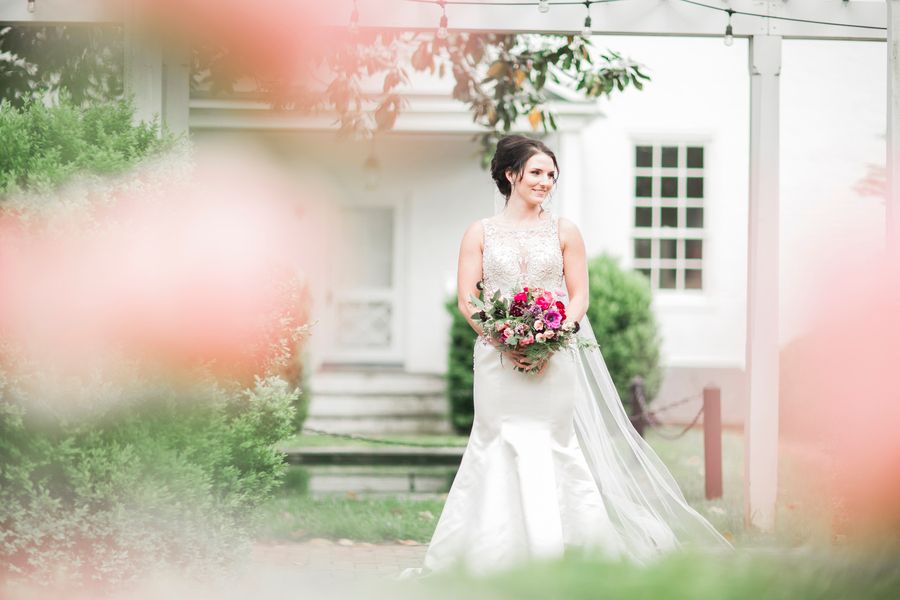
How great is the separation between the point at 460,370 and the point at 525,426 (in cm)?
739

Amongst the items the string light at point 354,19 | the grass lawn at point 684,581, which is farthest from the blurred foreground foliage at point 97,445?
the grass lawn at point 684,581

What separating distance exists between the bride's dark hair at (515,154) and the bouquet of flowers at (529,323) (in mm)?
708

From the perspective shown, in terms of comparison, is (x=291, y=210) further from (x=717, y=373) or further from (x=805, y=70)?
(x=805, y=70)

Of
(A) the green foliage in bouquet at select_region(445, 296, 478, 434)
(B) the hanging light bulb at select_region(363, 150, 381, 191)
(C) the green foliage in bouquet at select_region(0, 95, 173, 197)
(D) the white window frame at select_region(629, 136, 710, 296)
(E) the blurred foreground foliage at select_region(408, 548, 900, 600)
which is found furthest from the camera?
(D) the white window frame at select_region(629, 136, 710, 296)

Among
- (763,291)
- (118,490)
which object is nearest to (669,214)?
(763,291)

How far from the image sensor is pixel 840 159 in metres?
14.9

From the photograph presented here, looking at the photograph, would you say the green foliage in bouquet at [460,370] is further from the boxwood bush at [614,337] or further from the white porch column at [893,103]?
the white porch column at [893,103]

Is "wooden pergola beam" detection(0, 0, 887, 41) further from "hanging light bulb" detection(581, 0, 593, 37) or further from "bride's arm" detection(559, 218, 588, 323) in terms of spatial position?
"bride's arm" detection(559, 218, 588, 323)

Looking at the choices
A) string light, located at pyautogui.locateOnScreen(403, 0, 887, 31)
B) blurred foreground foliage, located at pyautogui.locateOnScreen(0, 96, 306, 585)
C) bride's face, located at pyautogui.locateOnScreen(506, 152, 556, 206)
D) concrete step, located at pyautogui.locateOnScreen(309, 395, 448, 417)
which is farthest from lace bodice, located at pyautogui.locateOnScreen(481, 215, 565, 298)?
concrete step, located at pyautogui.locateOnScreen(309, 395, 448, 417)

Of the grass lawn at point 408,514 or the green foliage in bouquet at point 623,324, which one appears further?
the green foliage in bouquet at point 623,324

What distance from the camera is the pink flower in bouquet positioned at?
17.3 ft

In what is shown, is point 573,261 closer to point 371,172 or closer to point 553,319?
point 553,319

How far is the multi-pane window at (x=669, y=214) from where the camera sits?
1518 centimetres

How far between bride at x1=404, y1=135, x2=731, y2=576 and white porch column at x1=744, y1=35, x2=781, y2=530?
1387 mm
